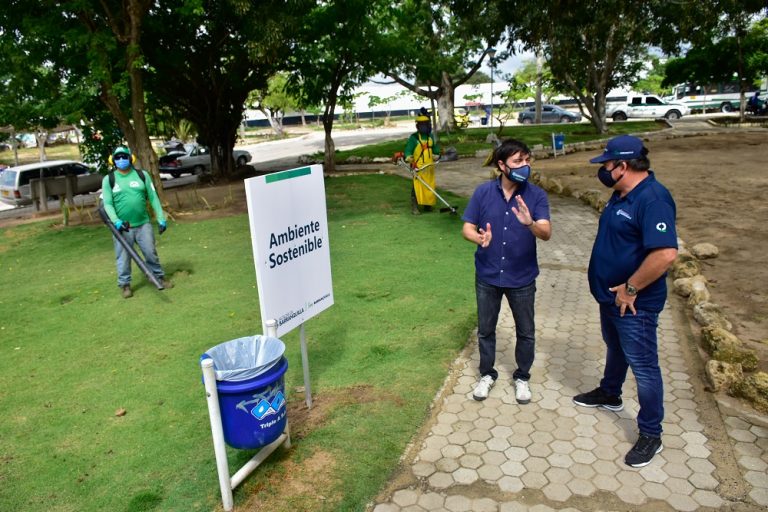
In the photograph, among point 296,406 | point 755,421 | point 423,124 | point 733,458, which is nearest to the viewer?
point 733,458

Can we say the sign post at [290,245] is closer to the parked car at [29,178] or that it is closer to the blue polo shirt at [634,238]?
the blue polo shirt at [634,238]

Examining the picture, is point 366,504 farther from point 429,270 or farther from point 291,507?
point 429,270

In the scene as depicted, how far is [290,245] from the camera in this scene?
379cm

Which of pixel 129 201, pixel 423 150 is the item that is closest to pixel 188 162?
pixel 423 150

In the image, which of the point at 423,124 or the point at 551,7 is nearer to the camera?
the point at 423,124

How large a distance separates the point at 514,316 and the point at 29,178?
68.7 feet

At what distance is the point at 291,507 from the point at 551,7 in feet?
44.1

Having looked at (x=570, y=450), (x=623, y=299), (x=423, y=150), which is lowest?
(x=570, y=450)

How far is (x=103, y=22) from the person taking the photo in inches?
527

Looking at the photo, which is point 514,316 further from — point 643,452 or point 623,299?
point 643,452

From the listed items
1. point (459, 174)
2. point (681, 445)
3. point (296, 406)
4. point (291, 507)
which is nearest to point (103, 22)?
point (459, 174)

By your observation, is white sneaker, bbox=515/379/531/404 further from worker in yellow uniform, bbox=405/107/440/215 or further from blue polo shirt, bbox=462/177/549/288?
worker in yellow uniform, bbox=405/107/440/215

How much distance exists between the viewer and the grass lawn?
3.56m

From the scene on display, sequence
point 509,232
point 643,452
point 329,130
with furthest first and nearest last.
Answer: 1. point 329,130
2. point 509,232
3. point 643,452
